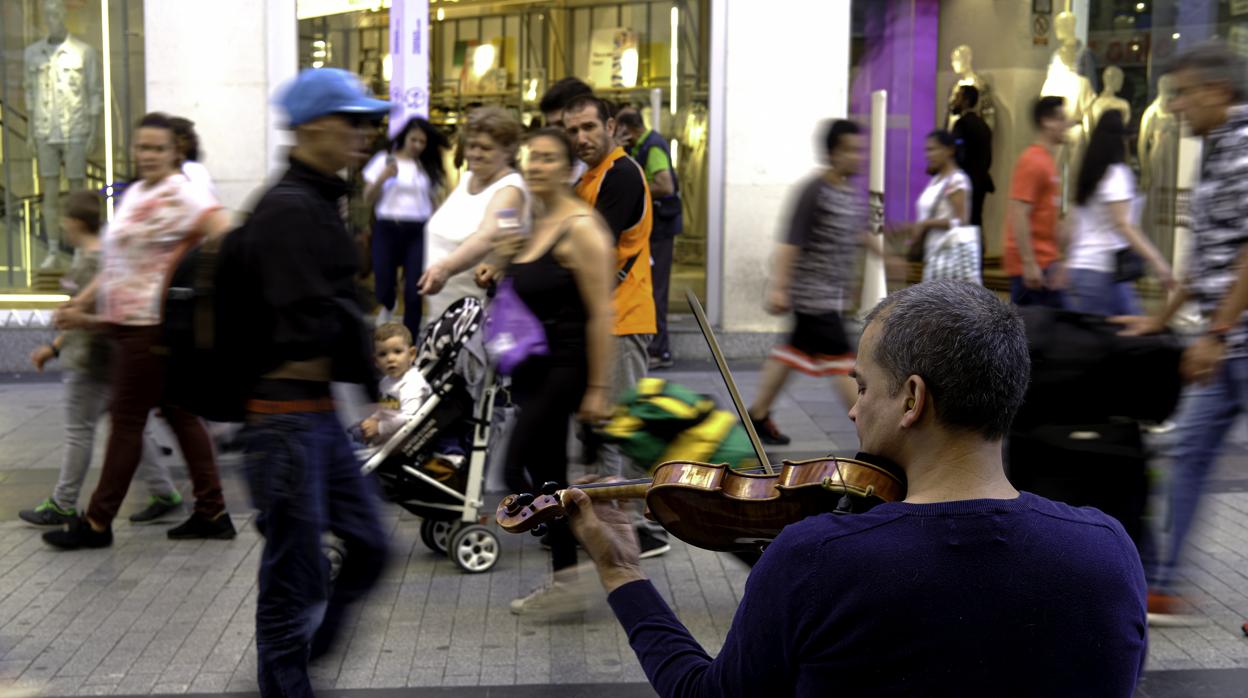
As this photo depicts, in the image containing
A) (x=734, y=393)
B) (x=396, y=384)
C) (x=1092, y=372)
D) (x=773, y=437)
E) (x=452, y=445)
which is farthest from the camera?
(x=773, y=437)

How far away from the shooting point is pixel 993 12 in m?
12.2

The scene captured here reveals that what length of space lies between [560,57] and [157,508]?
647cm

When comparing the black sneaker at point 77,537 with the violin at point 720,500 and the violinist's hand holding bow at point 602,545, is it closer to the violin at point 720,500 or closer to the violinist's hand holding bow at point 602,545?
the violin at point 720,500

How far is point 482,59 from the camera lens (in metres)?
12.0

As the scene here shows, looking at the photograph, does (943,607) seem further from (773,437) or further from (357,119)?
(773,437)

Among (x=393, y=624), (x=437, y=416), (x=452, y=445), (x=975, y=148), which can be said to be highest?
(x=975, y=148)

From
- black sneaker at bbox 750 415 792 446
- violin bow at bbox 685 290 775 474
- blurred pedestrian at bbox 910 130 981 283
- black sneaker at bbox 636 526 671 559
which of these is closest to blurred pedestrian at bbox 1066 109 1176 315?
blurred pedestrian at bbox 910 130 981 283

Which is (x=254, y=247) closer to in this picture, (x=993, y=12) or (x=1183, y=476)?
(x=1183, y=476)

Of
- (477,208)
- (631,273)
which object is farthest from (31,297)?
(631,273)

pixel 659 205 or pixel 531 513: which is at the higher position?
pixel 659 205

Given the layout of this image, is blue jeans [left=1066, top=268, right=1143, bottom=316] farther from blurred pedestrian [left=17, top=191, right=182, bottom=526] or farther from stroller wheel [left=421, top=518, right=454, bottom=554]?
blurred pedestrian [left=17, top=191, right=182, bottom=526]

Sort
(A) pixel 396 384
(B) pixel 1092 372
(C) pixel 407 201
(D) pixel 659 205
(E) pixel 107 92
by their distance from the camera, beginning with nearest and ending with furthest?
1. (B) pixel 1092 372
2. (A) pixel 396 384
3. (C) pixel 407 201
4. (D) pixel 659 205
5. (E) pixel 107 92

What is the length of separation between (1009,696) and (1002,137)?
11060mm

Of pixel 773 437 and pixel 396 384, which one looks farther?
pixel 773 437
